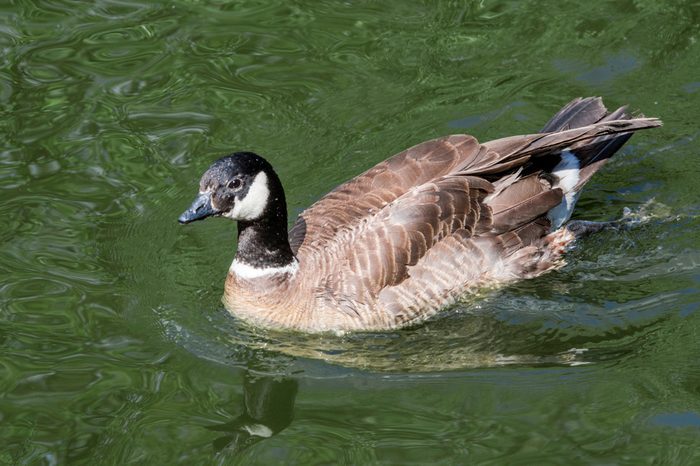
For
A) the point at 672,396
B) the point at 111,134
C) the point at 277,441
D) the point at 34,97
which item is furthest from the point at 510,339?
the point at 34,97

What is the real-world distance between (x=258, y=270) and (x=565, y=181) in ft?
10.6

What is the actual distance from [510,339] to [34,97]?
6.74m

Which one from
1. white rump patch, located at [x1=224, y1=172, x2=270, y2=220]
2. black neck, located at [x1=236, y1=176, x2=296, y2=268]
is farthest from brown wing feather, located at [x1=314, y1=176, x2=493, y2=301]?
white rump patch, located at [x1=224, y1=172, x2=270, y2=220]

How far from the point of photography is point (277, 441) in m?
8.16

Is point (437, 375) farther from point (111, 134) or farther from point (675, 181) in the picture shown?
point (111, 134)

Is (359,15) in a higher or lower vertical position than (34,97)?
higher

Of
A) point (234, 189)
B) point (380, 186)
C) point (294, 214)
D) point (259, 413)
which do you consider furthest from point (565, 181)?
point (259, 413)

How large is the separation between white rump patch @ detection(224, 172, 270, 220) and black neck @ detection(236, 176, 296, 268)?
0.11 m

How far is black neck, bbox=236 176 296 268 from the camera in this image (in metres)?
9.30

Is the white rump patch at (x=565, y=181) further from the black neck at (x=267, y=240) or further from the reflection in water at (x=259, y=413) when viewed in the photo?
the reflection in water at (x=259, y=413)

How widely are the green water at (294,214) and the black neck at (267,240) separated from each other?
672 mm

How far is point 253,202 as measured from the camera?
9102 millimetres

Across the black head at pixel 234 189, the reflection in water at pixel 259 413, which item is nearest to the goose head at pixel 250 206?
the black head at pixel 234 189

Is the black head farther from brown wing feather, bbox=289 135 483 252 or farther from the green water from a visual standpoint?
the green water
